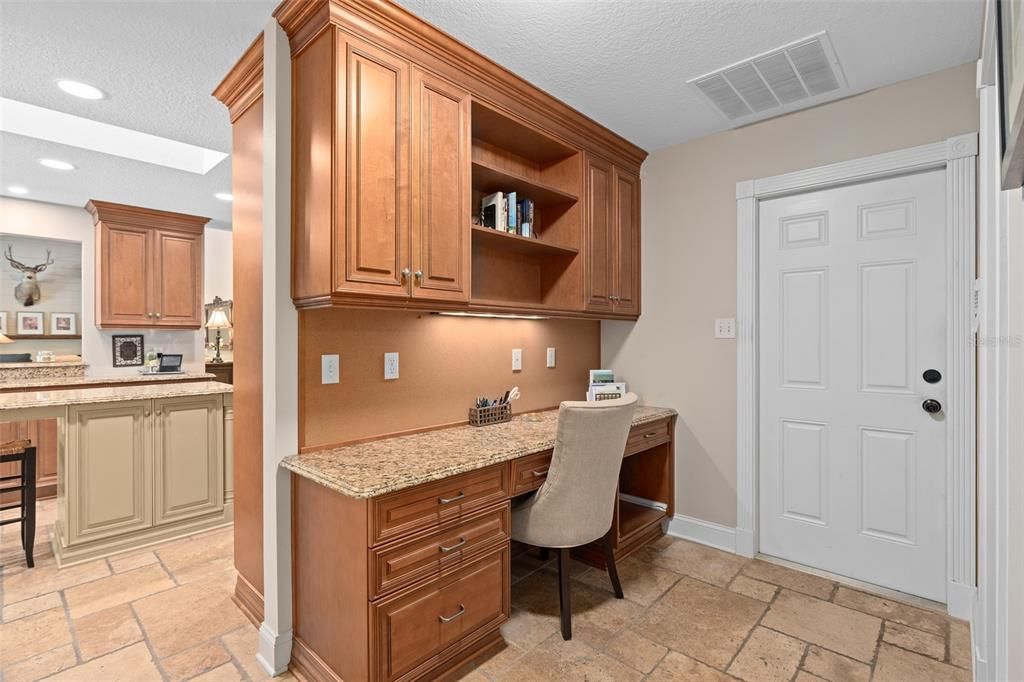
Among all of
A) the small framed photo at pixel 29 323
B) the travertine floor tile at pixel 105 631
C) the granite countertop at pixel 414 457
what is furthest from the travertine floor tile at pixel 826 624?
the small framed photo at pixel 29 323

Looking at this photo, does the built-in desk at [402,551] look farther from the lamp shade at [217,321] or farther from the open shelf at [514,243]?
the lamp shade at [217,321]

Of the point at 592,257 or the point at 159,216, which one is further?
the point at 159,216

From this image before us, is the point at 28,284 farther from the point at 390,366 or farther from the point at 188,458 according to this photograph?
the point at 390,366

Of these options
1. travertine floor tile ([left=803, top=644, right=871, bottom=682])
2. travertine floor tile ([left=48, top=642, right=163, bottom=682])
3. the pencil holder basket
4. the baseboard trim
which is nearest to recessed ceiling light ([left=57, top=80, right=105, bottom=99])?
the pencil holder basket

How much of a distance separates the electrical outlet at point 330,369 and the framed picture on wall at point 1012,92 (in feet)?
6.85

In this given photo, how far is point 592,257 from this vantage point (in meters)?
3.04

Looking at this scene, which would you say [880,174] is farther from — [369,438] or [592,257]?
[369,438]

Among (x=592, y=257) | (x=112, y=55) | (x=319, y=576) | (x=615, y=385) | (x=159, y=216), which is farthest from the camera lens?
(x=159, y=216)

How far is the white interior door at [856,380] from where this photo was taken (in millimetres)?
2502

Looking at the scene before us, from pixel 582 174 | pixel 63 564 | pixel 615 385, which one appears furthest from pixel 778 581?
pixel 63 564

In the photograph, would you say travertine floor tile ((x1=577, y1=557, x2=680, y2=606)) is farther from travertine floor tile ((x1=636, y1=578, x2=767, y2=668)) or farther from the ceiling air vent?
the ceiling air vent

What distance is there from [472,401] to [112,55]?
7.67 feet

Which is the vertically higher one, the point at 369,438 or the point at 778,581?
the point at 369,438

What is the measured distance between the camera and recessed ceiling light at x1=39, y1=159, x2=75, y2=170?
3731 millimetres
